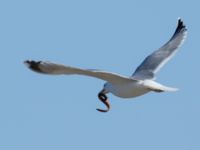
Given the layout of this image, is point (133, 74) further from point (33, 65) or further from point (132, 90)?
point (33, 65)

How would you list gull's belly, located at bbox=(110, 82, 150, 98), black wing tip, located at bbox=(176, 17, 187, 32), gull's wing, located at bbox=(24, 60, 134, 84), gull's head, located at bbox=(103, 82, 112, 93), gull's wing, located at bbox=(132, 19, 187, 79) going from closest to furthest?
gull's wing, located at bbox=(24, 60, 134, 84)
gull's belly, located at bbox=(110, 82, 150, 98)
gull's head, located at bbox=(103, 82, 112, 93)
gull's wing, located at bbox=(132, 19, 187, 79)
black wing tip, located at bbox=(176, 17, 187, 32)

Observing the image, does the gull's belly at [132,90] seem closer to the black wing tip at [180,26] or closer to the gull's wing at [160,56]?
the gull's wing at [160,56]

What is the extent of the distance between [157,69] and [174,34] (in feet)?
8.07

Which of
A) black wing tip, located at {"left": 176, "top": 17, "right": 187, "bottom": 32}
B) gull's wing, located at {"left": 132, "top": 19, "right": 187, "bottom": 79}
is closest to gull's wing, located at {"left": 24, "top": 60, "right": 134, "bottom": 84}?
gull's wing, located at {"left": 132, "top": 19, "right": 187, "bottom": 79}

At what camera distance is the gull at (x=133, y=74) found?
15.7 m

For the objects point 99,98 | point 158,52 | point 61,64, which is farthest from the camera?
point 158,52

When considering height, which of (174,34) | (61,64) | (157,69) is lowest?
(61,64)

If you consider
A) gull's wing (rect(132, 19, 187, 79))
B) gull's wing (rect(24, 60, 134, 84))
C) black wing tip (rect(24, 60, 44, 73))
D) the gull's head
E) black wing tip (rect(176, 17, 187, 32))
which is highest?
black wing tip (rect(176, 17, 187, 32))

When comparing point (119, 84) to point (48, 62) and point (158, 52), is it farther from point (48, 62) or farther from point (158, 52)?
point (158, 52)

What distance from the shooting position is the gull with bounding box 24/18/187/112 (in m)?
15.7

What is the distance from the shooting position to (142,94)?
55.8 ft

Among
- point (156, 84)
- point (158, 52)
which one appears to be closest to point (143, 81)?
point (156, 84)

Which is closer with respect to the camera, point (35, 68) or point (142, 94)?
point (35, 68)

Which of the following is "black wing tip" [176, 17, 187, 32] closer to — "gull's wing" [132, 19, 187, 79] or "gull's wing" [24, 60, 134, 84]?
"gull's wing" [132, 19, 187, 79]
